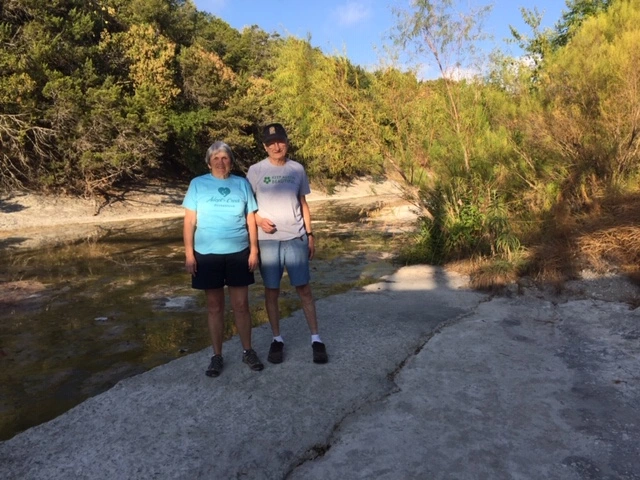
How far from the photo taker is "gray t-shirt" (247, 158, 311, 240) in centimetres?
414

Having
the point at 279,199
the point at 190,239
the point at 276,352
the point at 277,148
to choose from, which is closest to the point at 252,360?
the point at 276,352

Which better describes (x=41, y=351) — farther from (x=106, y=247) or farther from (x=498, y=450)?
(x=106, y=247)

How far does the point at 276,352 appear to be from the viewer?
4176 mm

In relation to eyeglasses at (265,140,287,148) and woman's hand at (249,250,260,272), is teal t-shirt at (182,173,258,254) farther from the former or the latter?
eyeglasses at (265,140,287,148)

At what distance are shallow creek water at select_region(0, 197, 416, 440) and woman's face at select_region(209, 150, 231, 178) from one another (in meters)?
2.03

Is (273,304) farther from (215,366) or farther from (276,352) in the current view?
(215,366)

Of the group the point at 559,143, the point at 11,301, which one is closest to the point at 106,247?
the point at 11,301

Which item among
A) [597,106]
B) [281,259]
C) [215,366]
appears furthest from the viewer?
[597,106]

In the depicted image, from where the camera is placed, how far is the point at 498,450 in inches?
110

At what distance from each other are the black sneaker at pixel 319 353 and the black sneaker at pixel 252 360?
447mm

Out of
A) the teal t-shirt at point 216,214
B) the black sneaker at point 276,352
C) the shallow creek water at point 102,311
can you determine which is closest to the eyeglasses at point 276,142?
the teal t-shirt at point 216,214

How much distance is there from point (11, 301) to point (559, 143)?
356 inches

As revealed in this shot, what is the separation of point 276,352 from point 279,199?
1273mm

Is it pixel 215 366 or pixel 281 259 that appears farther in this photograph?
pixel 281 259
